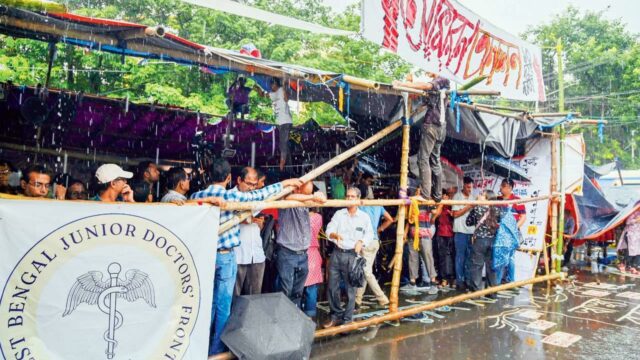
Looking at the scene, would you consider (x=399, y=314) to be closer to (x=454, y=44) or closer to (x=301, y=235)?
(x=301, y=235)

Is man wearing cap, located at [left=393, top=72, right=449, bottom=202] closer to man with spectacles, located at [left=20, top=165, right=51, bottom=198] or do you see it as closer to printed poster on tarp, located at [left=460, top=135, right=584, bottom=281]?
printed poster on tarp, located at [left=460, top=135, right=584, bottom=281]

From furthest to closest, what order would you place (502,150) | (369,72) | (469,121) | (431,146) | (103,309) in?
(369,72), (502,150), (469,121), (431,146), (103,309)

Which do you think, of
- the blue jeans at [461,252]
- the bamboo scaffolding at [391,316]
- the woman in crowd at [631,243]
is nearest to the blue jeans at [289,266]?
the bamboo scaffolding at [391,316]

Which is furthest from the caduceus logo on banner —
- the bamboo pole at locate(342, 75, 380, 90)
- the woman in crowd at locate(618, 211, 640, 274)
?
the woman in crowd at locate(618, 211, 640, 274)

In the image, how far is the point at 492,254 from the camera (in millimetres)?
7277

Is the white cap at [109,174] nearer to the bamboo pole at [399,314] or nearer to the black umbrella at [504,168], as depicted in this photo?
the bamboo pole at [399,314]

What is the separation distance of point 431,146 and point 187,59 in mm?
3512

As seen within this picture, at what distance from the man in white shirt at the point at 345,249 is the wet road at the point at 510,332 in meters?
0.32

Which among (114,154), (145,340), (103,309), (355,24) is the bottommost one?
(145,340)

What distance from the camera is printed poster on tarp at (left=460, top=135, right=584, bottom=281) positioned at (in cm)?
830

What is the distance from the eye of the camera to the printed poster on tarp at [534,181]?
8305 mm

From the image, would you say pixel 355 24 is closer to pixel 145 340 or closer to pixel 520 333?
pixel 520 333

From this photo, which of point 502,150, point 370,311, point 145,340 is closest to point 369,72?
point 502,150

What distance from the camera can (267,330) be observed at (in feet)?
11.8
